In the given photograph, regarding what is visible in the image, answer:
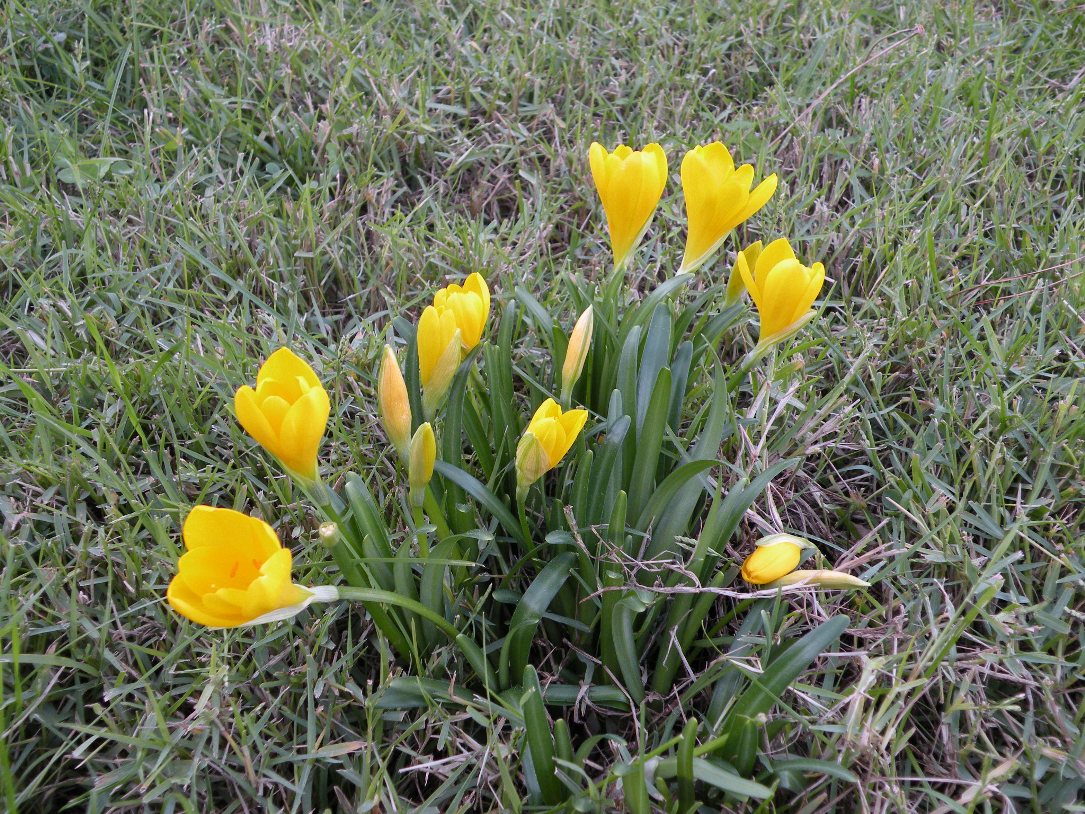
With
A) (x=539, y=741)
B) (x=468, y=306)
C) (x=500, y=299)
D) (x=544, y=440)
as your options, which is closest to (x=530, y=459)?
(x=544, y=440)

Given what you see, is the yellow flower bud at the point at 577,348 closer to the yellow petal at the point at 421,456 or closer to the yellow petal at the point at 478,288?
the yellow petal at the point at 478,288

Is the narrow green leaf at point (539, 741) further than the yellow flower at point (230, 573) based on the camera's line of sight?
Yes

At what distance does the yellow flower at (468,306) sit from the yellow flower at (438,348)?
0.02m

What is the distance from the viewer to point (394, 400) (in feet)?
4.17

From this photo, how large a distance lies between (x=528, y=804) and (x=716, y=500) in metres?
0.50

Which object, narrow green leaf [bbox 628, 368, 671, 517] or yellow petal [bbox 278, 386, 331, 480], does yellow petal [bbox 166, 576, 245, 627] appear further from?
narrow green leaf [bbox 628, 368, 671, 517]

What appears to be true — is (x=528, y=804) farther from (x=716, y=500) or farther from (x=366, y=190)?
(x=366, y=190)

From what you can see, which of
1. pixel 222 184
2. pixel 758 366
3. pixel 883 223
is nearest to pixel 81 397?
Answer: pixel 222 184

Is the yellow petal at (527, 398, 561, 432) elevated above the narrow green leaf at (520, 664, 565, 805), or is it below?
above

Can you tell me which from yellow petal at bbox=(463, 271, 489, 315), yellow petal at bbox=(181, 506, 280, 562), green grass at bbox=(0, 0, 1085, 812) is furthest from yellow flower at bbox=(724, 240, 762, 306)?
yellow petal at bbox=(181, 506, 280, 562)

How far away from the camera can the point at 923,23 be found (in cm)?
288

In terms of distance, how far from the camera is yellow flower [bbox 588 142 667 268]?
145 centimetres

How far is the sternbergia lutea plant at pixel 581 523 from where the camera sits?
1.18 m

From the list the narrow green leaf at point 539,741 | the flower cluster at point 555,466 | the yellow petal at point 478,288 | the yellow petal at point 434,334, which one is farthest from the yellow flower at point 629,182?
the narrow green leaf at point 539,741
